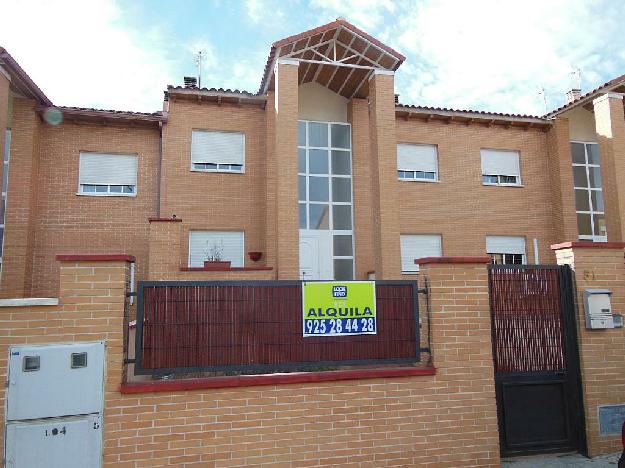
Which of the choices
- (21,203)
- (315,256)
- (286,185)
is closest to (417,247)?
(315,256)

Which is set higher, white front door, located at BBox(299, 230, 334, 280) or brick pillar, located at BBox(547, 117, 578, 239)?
brick pillar, located at BBox(547, 117, 578, 239)

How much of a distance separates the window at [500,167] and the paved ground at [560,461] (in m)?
10.3

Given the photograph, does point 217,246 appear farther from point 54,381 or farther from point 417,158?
point 54,381

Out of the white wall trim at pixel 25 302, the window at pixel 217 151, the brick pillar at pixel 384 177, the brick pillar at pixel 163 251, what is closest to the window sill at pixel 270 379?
the white wall trim at pixel 25 302

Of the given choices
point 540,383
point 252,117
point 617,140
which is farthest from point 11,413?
point 617,140

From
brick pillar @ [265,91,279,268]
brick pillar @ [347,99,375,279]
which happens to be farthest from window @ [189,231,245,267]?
brick pillar @ [347,99,375,279]

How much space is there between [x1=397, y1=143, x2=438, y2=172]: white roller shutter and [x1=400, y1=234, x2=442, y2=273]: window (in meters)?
2.07

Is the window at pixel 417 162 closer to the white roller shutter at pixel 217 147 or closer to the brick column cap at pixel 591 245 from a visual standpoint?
the white roller shutter at pixel 217 147

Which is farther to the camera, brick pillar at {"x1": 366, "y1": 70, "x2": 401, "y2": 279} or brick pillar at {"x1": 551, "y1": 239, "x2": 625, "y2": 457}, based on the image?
brick pillar at {"x1": 366, "y1": 70, "x2": 401, "y2": 279}

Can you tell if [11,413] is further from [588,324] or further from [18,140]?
[18,140]

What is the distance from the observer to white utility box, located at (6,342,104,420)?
12.8 feet

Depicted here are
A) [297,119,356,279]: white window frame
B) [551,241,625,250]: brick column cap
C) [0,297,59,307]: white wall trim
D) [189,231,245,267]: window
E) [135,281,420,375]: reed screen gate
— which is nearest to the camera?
[0,297,59,307]: white wall trim

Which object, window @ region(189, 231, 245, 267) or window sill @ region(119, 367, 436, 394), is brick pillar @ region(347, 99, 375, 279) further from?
window sill @ region(119, 367, 436, 394)

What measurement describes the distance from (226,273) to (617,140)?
1191 centimetres
